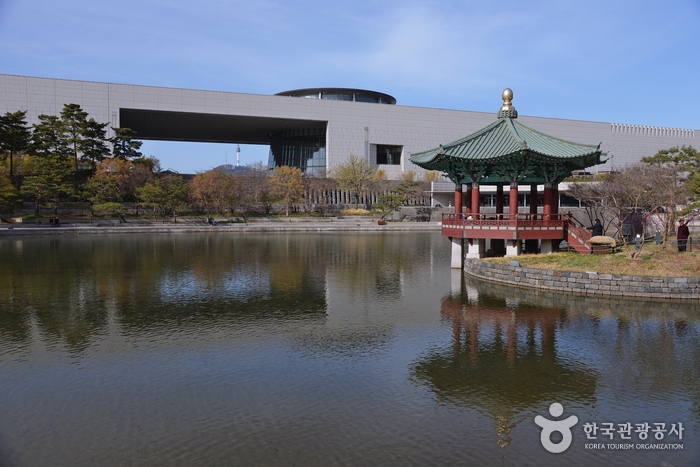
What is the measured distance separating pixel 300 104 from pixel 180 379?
7793 cm

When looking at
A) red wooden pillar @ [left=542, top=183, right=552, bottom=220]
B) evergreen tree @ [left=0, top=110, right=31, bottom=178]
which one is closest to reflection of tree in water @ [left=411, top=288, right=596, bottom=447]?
red wooden pillar @ [left=542, top=183, right=552, bottom=220]

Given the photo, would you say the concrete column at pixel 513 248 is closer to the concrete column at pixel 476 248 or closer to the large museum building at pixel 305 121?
the concrete column at pixel 476 248

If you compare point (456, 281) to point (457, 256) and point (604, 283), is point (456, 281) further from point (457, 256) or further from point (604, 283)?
point (604, 283)

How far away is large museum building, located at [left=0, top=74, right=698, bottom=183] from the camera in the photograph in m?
74.8

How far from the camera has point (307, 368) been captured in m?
12.8

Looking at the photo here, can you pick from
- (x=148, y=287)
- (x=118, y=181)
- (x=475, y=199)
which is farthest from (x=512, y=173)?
(x=118, y=181)

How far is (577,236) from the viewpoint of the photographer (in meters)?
26.7

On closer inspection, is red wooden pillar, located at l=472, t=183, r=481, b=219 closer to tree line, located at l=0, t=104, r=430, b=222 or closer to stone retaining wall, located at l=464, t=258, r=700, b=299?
stone retaining wall, located at l=464, t=258, r=700, b=299

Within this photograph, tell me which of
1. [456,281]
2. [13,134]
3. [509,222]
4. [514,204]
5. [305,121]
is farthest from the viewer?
[305,121]

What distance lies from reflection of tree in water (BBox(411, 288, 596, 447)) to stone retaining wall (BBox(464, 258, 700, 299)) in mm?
4412

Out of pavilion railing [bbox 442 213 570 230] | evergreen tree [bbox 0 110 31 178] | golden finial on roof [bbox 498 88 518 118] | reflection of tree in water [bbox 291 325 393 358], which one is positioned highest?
evergreen tree [bbox 0 110 31 178]

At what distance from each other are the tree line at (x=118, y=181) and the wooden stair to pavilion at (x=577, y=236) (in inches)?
1731

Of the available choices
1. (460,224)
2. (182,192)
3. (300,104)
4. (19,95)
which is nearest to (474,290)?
(460,224)

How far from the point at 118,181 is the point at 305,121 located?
114 feet
